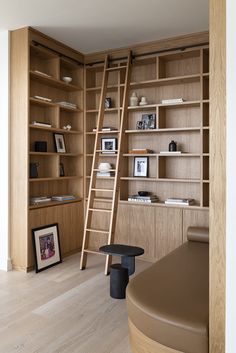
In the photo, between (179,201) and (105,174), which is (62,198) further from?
(179,201)

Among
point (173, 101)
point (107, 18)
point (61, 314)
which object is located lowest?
point (61, 314)

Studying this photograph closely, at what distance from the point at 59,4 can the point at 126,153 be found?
202 cm

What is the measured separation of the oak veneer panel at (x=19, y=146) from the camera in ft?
12.2

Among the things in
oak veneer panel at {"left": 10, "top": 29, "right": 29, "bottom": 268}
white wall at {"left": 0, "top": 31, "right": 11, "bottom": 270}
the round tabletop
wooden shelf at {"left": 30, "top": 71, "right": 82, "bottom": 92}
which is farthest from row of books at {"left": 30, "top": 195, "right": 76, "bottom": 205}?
wooden shelf at {"left": 30, "top": 71, "right": 82, "bottom": 92}

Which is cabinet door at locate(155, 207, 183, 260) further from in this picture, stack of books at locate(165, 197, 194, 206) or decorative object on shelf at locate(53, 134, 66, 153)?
decorative object on shelf at locate(53, 134, 66, 153)

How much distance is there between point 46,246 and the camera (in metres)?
3.91

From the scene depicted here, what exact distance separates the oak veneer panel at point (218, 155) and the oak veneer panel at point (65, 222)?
9.14 ft

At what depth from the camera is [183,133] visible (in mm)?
4168

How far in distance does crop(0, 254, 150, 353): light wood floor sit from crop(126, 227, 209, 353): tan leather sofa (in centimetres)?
45

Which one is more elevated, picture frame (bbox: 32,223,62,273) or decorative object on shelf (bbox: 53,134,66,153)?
decorative object on shelf (bbox: 53,134,66,153)

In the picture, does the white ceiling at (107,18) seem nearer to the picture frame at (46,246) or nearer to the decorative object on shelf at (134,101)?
the decorative object on shelf at (134,101)

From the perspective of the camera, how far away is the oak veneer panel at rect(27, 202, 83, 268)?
12.5ft

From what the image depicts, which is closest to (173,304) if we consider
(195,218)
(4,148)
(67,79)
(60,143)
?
(195,218)

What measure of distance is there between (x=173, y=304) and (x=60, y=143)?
3.10 m
